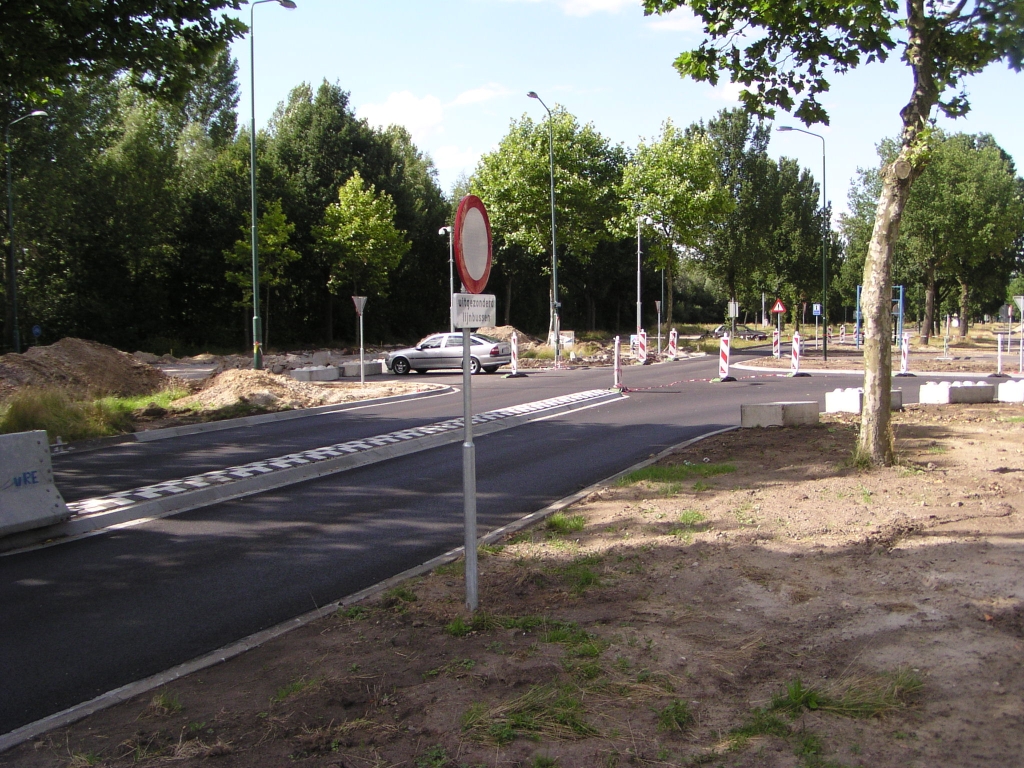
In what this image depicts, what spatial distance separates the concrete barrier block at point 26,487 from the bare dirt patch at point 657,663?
154 inches

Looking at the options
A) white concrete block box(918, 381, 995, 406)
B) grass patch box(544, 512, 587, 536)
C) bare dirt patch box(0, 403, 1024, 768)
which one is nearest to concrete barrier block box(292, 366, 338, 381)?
white concrete block box(918, 381, 995, 406)

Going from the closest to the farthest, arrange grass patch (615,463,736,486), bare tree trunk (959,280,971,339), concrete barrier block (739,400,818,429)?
grass patch (615,463,736,486) < concrete barrier block (739,400,818,429) < bare tree trunk (959,280,971,339)

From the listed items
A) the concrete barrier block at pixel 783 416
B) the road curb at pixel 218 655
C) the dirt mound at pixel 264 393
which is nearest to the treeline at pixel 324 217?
the dirt mound at pixel 264 393

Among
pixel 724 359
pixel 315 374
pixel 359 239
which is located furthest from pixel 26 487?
pixel 359 239

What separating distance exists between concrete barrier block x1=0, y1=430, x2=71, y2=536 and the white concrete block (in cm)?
1465

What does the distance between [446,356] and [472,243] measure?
25.6 metres

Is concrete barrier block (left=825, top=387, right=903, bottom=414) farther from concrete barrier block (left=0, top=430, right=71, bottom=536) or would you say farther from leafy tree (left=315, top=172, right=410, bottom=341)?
leafy tree (left=315, top=172, right=410, bottom=341)

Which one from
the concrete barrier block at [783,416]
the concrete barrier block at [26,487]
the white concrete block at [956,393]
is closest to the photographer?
the concrete barrier block at [26,487]

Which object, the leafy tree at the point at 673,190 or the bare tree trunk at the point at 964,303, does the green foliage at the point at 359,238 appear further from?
the bare tree trunk at the point at 964,303

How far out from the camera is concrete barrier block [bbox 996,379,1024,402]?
15.8m

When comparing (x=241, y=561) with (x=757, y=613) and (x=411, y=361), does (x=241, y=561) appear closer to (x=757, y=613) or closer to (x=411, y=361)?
(x=757, y=613)

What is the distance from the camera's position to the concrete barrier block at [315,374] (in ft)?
86.6

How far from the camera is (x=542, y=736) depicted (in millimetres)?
3678

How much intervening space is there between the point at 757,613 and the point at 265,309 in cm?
4097
